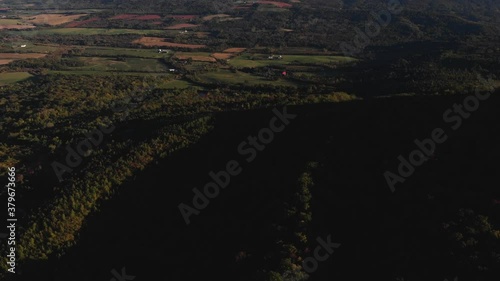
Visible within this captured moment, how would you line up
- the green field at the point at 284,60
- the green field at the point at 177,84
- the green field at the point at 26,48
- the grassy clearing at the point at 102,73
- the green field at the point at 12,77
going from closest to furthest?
the green field at the point at 177,84, the green field at the point at 12,77, the grassy clearing at the point at 102,73, the green field at the point at 284,60, the green field at the point at 26,48

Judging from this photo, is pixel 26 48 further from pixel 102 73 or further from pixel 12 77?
pixel 102 73

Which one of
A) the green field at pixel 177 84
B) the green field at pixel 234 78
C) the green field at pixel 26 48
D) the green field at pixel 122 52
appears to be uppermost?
the green field at pixel 234 78

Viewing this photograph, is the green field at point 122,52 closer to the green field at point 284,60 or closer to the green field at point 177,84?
the green field at point 284,60

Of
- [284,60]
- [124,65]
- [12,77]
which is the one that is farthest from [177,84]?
[12,77]

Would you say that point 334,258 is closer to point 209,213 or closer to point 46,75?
point 209,213

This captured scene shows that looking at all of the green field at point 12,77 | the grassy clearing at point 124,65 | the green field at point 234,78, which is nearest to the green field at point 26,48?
the grassy clearing at point 124,65
